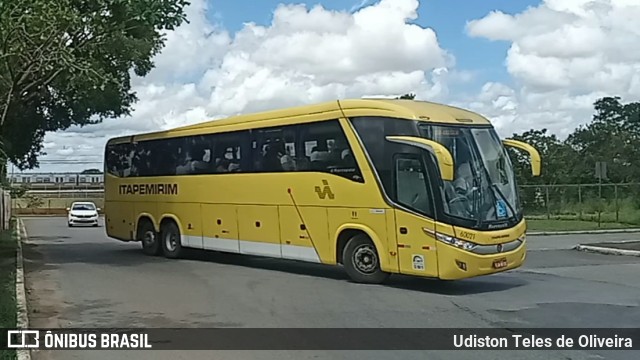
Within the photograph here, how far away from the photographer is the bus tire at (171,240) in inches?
857

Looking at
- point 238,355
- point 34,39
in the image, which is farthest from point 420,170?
point 34,39

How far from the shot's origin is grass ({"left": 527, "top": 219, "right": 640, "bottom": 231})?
115ft

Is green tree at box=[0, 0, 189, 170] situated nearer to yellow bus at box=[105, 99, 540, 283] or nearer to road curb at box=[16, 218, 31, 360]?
yellow bus at box=[105, 99, 540, 283]

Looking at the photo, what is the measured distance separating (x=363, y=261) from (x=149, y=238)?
8.62m

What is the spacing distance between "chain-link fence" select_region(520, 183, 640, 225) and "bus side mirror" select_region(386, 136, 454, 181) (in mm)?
27429

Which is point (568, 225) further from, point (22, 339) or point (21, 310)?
point (22, 339)

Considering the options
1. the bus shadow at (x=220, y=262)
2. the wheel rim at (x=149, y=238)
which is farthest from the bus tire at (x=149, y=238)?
the bus shadow at (x=220, y=262)

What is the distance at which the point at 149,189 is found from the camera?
22.6 metres

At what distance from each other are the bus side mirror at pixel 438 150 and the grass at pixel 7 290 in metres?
6.73

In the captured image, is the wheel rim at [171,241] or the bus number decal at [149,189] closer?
the bus number decal at [149,189]

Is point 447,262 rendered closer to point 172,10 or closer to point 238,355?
point 238,355

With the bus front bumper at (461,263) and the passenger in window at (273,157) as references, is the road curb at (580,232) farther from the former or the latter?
the bus front bumper at (461,263)

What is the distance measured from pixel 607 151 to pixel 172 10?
4366 centimetres

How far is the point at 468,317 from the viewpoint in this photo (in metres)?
12.0
